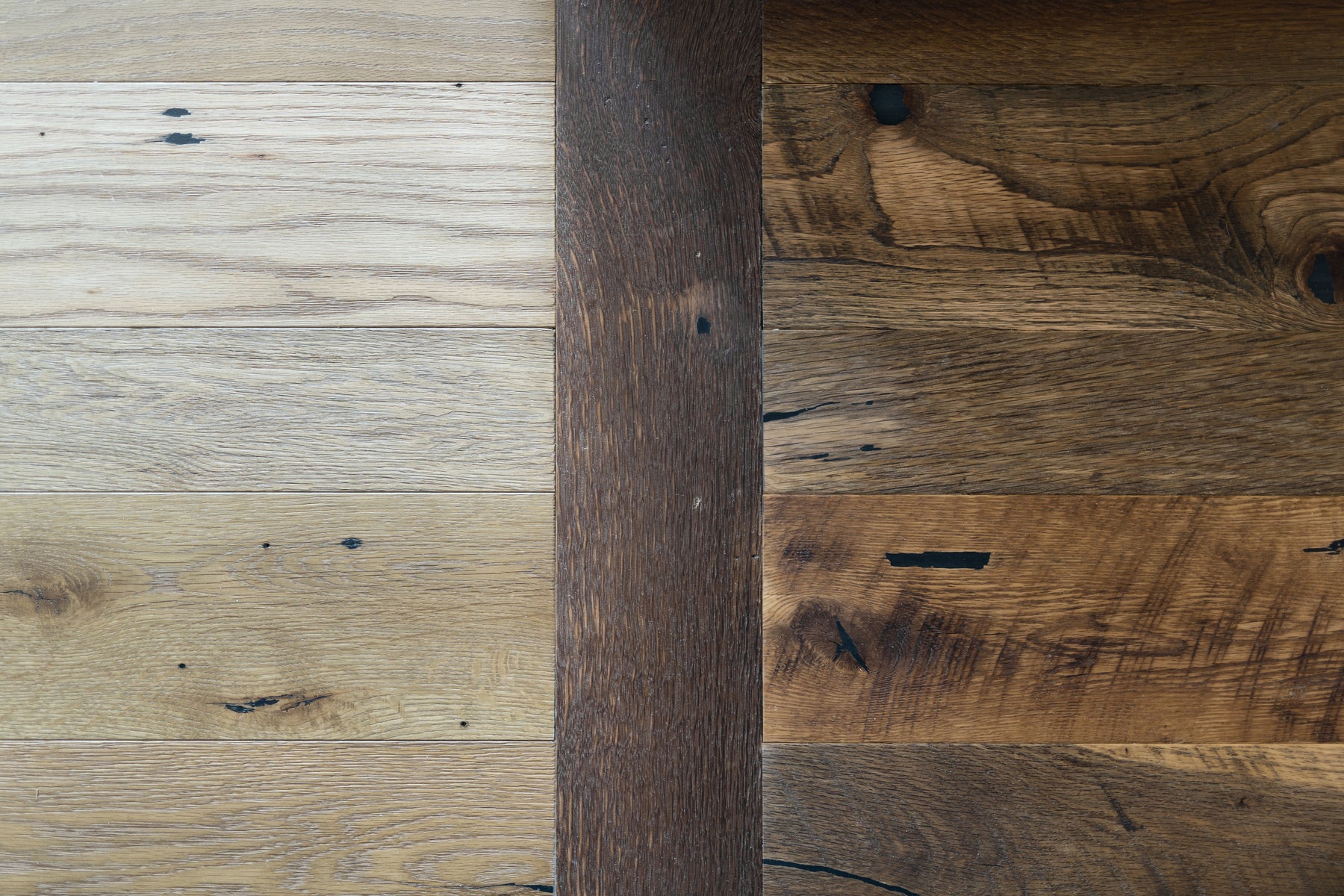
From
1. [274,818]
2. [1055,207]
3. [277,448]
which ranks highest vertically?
[1055,207]

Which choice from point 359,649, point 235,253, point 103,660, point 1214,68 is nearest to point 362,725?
point 359,649

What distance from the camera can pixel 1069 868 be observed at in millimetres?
491

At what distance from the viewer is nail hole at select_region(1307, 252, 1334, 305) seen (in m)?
0.50

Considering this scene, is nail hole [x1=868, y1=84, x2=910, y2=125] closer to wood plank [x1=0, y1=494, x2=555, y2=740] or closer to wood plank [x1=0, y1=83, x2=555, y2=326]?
wood plank [x1=0, y1=83, x2=555, y2=326]

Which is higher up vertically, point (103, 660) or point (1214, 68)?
point (1214, 68)

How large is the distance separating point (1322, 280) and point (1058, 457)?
18 centimetres

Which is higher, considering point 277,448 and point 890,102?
point 890,102

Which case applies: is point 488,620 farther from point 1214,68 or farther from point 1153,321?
point 1214,68

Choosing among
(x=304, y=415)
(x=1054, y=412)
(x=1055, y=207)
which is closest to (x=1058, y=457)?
(x=1054, y=412)

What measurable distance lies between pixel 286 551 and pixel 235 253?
174 mm

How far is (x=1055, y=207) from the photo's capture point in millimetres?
498

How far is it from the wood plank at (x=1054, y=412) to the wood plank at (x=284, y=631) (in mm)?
172

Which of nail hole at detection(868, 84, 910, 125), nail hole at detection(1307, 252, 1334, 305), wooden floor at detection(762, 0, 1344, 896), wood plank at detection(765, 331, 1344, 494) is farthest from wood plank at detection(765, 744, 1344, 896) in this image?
nail hole at detection(868, 84, 910, 125)

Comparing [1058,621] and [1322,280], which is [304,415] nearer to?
[1058,621]
